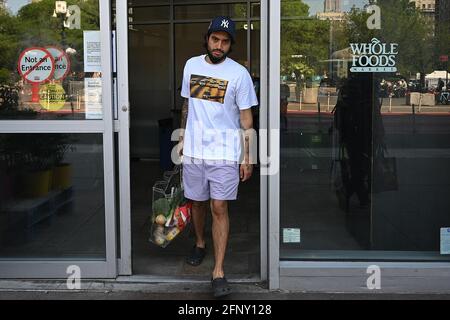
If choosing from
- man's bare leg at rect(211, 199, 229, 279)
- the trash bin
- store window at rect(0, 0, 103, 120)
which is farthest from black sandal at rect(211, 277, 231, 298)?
the trash bin

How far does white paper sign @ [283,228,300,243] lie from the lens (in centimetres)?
425

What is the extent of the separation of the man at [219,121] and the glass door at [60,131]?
25.3 inches

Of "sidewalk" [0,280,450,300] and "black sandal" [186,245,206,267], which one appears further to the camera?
"black sandal" [186,245,206,267]

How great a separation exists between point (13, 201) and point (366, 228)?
9.01 feet

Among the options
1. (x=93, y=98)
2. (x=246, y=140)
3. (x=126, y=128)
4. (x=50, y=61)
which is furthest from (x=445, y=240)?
(x=50, y=61)

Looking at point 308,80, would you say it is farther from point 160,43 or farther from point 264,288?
point 160,43

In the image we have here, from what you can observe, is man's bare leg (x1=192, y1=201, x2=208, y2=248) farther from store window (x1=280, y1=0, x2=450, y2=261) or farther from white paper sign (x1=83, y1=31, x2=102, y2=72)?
white paper sign (x1=83, y1=31, x2=102, y2=72)

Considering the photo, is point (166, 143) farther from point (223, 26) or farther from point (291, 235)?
point (223, 26)

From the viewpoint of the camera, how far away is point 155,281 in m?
4.30

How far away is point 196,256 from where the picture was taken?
4.66 metres

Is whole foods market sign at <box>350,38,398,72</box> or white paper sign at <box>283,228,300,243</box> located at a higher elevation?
whole foods market sign at <box>350,38,398,72</box>

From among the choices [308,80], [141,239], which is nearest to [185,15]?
[141,239]
